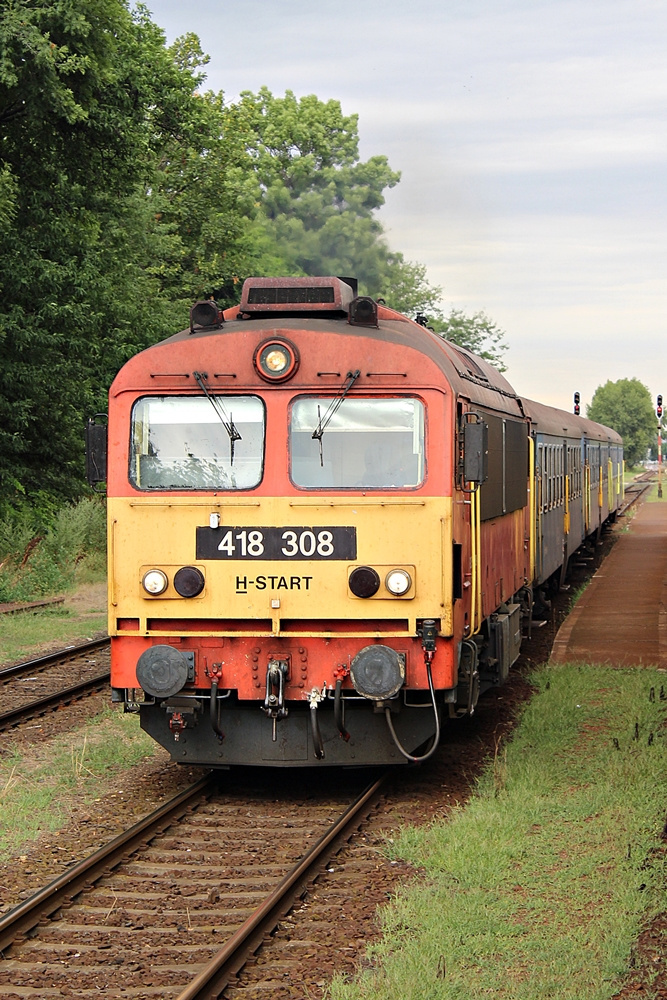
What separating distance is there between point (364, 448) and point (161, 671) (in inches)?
76.5

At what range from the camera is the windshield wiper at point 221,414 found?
8.23 metres

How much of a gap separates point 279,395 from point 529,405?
759 cm

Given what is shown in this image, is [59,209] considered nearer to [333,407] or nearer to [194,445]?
[194,445]

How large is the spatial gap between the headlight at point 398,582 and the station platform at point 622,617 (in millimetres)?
6275

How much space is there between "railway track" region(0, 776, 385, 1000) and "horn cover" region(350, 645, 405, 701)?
0.81m

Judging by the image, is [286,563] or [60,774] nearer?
[286,563]

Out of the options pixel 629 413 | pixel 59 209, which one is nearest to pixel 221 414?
pixel 59 209

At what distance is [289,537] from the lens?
26.5 feet

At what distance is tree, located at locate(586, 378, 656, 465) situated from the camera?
132375 mm

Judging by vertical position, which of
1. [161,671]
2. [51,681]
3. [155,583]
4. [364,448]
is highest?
[364,448]

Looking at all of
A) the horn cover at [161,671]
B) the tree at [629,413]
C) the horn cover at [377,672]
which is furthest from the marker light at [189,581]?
the tree at [629,413]

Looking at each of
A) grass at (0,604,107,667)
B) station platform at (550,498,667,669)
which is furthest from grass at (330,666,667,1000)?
grass at (0,604,107,667)

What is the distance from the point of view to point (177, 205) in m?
33.5

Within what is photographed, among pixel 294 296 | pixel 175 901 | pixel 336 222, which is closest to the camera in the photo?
pixel 175 901
